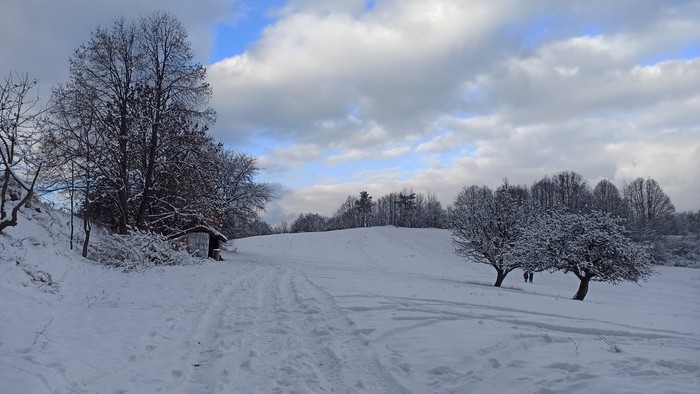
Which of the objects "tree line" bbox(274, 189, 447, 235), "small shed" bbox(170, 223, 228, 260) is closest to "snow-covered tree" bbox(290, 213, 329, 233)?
"tree line" bbox(274, 189, 447, 235)

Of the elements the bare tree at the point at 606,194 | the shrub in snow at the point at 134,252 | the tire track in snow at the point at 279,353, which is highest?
the bare tree at the point at 606,194

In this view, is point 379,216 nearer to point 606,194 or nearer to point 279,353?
point 606,194

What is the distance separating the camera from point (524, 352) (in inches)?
261

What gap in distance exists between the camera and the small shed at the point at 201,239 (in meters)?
27.3

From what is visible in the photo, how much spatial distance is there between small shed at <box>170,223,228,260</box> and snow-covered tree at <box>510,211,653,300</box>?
20.3m

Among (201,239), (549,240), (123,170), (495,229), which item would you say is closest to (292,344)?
(123,170)

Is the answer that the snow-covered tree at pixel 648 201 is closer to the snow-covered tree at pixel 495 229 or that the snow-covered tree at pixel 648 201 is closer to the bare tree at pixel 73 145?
the snow-covered tree at pixel 495 229

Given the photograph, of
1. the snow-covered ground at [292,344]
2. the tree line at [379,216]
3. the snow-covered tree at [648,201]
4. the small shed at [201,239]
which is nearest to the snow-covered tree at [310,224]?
the tree line at [379,216]

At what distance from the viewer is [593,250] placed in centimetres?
2211

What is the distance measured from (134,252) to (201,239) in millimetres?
11015

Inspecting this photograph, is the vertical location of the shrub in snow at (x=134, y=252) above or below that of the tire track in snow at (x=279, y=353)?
above

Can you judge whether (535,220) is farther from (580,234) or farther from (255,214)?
(255,214)

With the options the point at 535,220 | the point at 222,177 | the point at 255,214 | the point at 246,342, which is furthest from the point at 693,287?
the point at 246,342

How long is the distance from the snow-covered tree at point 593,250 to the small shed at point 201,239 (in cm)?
2032
